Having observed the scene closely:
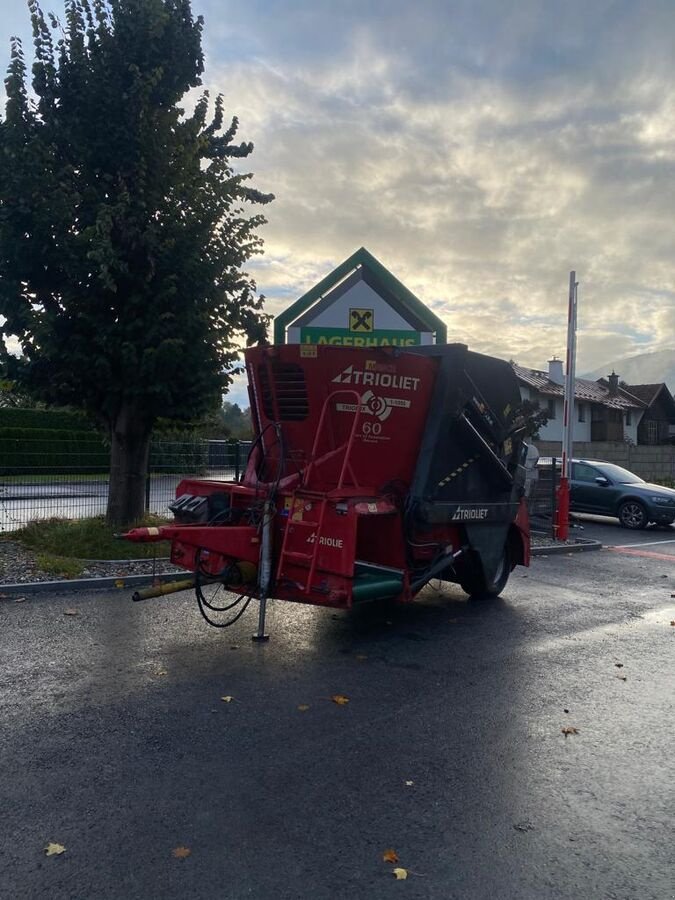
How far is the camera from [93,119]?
1023cm

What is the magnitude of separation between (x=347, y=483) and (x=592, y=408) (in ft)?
150

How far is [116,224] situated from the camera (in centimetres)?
1001

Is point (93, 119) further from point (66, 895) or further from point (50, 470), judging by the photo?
point (66, 895)

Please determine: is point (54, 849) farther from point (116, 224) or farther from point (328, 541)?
point (116, 224)

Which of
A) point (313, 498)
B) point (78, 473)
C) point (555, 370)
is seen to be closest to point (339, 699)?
point (313, 498)

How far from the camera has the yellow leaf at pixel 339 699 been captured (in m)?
5.14

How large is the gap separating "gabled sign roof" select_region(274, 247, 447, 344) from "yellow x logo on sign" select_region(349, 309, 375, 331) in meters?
0.34

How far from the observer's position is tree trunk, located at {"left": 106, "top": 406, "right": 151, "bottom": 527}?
1114 cm

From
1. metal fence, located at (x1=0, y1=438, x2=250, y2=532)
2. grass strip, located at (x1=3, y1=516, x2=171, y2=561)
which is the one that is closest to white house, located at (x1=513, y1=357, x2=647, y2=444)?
metal fence, located at (x1=0, y1=438, x2=250, y2=532)

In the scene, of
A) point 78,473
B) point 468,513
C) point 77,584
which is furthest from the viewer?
point 78,473

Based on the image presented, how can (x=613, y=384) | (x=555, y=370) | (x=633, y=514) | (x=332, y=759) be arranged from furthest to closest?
(x=613, y=384), (x=555, y=370), (x=633, y=514), (x=332, y=759)

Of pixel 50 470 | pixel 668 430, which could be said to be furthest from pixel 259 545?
pixel 668 430

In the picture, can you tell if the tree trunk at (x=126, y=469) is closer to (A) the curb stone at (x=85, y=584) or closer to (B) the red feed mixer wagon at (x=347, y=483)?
(A) the curb stone at (x=85, y=584)

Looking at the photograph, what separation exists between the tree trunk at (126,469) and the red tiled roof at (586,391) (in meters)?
32.4
